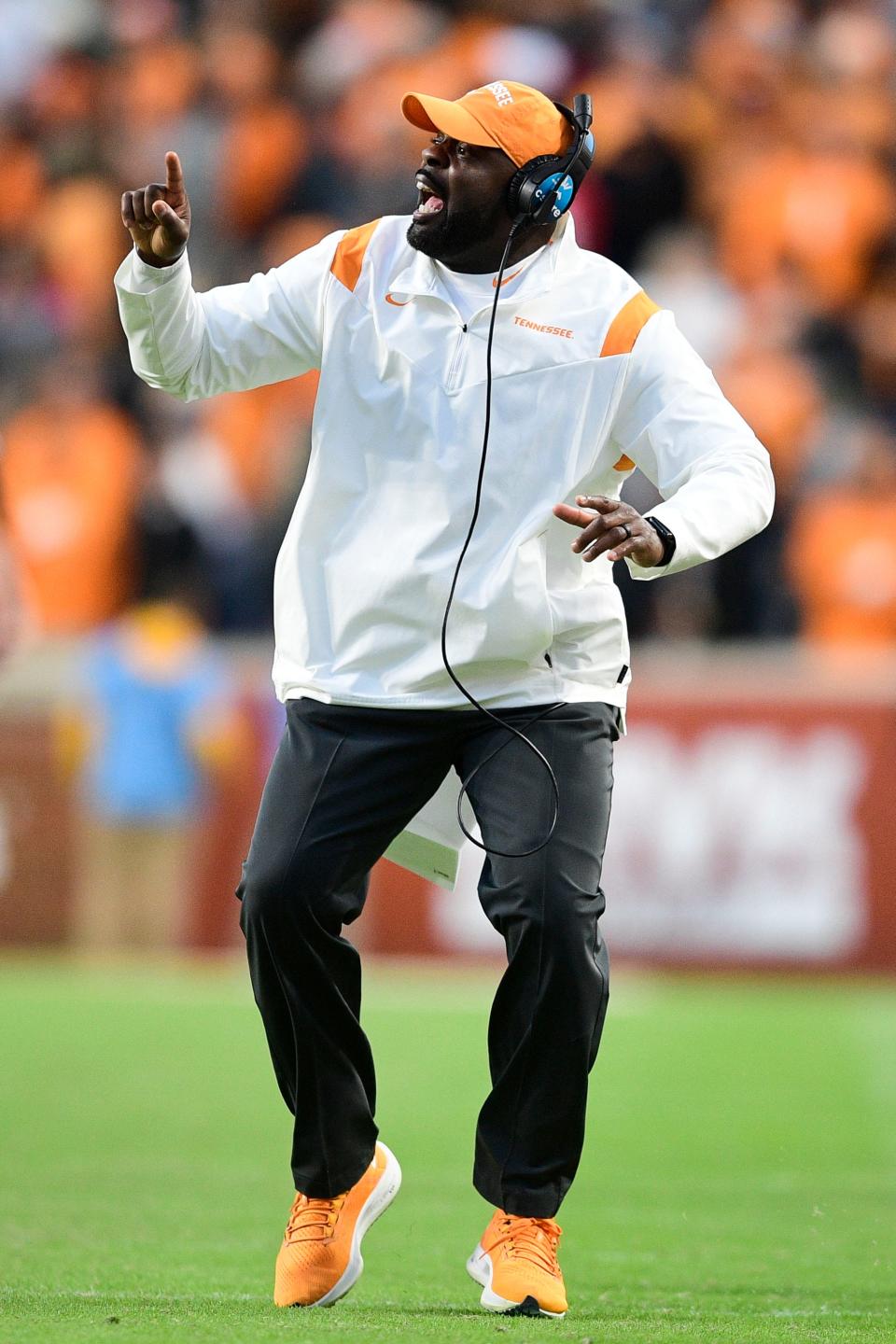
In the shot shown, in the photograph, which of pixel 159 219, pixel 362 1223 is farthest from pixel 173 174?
pixel 362 1223

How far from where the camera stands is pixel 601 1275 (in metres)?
5.32

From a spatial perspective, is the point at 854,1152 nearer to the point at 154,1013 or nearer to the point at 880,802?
the point at 154,1013

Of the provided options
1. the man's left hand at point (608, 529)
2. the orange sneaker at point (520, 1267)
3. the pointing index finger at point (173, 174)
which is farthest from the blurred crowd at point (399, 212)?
the man's left hand at point (608, 529)

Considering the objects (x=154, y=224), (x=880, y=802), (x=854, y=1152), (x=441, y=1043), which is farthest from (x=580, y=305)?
(x=880, y=802)

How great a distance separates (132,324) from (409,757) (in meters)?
1.10

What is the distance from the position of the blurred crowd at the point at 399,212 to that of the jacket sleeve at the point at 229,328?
23.2 ft

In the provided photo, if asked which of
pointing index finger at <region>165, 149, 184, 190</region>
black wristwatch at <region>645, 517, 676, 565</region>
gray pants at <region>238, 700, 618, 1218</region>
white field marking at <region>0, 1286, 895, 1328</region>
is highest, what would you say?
pointing index finger at <region>165, 149, 184, 190</region>

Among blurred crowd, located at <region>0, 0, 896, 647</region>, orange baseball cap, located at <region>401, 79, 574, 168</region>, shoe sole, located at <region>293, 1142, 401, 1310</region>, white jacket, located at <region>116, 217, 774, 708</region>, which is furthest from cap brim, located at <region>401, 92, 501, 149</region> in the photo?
blurred crowd, located at <region>0, 0, 896, 647</region>

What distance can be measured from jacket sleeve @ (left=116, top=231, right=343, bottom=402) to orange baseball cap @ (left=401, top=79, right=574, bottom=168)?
34 cm

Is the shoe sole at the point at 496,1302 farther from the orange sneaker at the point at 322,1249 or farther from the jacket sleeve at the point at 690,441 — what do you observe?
the jacket sleeve at the point at 690,441

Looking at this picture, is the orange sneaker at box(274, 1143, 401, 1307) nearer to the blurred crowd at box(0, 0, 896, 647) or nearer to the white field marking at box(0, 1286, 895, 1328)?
the white field marking at box(0, 1286, 895, 1328)

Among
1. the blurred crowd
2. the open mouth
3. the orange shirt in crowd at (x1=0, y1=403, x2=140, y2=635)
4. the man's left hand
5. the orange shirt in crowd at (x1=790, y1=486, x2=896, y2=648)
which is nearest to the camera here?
the man's left hand

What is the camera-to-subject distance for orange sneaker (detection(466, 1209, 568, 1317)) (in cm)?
459

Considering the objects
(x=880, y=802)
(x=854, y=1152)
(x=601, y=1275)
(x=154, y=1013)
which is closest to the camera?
(x=601, y=1275)
